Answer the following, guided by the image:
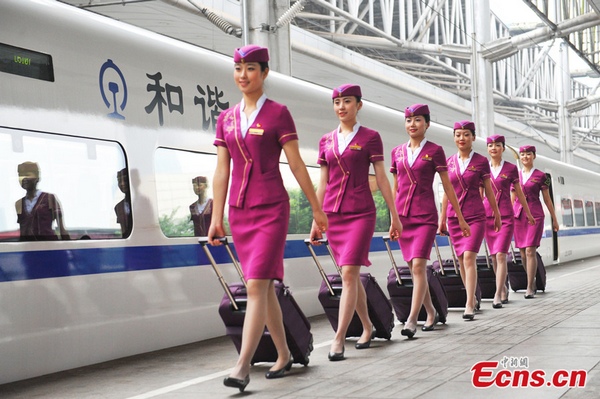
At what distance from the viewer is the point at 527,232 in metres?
10.9

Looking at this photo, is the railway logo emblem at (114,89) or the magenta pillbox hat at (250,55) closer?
the magenta pillbox hat at (250,55)

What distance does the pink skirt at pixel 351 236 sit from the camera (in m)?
6.13

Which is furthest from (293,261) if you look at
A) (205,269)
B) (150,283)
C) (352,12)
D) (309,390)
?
(352,12)

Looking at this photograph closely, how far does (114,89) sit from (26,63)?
89 cm

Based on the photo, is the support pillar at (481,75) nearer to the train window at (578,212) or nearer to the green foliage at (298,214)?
the train window at (578,212)

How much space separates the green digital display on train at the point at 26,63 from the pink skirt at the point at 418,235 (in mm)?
3118

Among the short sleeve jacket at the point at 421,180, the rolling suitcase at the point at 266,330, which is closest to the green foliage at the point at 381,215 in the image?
the short sleeve jacket at the point at 421,180

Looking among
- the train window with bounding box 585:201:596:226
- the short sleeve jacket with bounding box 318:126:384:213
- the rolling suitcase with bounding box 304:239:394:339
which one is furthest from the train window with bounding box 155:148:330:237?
the train window with bounding box 585:201:596:226

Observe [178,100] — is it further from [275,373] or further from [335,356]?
[275,373]

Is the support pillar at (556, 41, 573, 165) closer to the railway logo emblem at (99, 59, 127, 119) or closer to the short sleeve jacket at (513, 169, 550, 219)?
the short sleeve jacket at (513, 169, 550, 219)

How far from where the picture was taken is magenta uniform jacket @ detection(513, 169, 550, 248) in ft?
35.9

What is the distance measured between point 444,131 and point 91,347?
29.4 feet

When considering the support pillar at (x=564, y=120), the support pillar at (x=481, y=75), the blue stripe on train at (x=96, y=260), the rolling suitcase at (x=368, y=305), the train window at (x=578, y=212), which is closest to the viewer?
the blue stripe on train at (x=96, y=260)

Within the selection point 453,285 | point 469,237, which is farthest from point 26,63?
point 453,285
